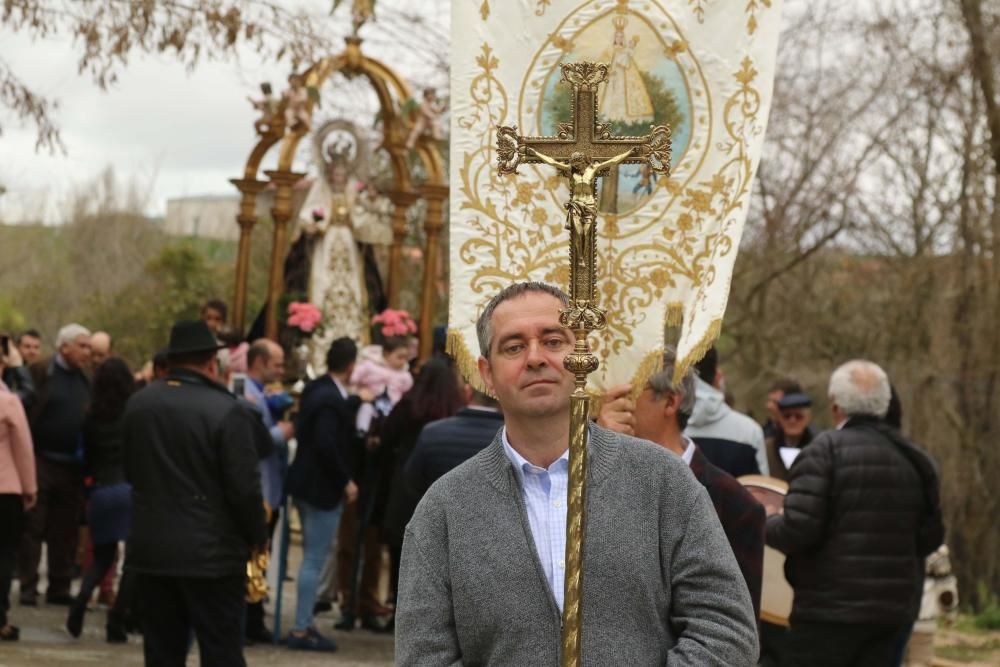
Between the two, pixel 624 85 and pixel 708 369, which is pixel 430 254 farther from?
pixel 624 85

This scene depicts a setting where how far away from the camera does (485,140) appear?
616 centimetres

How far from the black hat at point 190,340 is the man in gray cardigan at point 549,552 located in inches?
191

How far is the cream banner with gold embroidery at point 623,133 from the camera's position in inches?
240

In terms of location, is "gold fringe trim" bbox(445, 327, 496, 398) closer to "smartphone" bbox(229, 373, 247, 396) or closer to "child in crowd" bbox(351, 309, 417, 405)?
"smartphone" bbox(229, 373, 247, 396)

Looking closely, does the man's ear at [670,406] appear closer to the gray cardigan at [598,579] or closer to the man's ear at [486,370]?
the man's ear at [486,370]

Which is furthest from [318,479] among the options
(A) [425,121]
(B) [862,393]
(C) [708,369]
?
(A) [425,121]

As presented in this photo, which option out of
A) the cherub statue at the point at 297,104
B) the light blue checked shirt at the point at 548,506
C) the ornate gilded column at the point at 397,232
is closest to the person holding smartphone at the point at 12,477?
the cherub statue at the point at 297,104

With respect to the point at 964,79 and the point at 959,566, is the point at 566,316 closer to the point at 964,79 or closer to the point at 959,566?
the point at 959,566

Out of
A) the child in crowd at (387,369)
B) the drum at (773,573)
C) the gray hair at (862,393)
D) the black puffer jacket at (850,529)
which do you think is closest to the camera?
the black puffer jacket at (850,529)

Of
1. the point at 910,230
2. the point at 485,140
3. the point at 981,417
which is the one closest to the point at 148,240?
the point at 910,230

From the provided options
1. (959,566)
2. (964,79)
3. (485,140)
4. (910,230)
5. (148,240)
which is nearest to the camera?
(485,140)

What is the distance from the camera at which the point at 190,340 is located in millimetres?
8781

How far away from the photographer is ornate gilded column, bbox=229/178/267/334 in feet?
54.6

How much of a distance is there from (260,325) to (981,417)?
21.7 ft
